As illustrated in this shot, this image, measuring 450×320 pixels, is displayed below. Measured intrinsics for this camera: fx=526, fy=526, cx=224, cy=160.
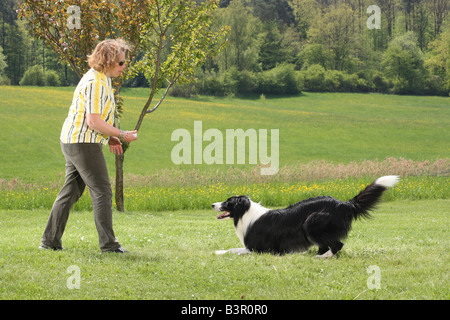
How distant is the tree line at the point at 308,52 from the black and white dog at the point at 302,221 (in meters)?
44.6

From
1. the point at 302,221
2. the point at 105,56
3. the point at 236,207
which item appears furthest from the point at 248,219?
the point at 105,56

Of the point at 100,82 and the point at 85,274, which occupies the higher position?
the point at 100,82

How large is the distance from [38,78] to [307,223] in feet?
174

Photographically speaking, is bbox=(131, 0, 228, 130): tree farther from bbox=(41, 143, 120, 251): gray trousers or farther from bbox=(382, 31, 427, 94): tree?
bbox=(382, 31, 427, 94): tree

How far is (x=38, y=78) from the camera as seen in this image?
179 feet

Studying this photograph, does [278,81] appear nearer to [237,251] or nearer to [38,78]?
[38,78]

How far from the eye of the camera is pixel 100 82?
588cm

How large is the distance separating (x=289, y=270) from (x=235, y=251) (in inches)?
52.0

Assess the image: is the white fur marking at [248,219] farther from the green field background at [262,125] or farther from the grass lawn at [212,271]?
the green field background at [262,125]

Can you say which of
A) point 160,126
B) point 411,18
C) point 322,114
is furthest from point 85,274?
point 411,18

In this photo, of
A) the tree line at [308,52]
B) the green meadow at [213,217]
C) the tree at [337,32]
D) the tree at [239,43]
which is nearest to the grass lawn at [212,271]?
the green meadow at [213,217]

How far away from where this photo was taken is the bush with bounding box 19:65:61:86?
54031mm

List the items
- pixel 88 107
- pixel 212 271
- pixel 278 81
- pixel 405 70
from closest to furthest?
pixel 212 271 → pixel 88 107 → pixel 278 81 → pixel 405 70
